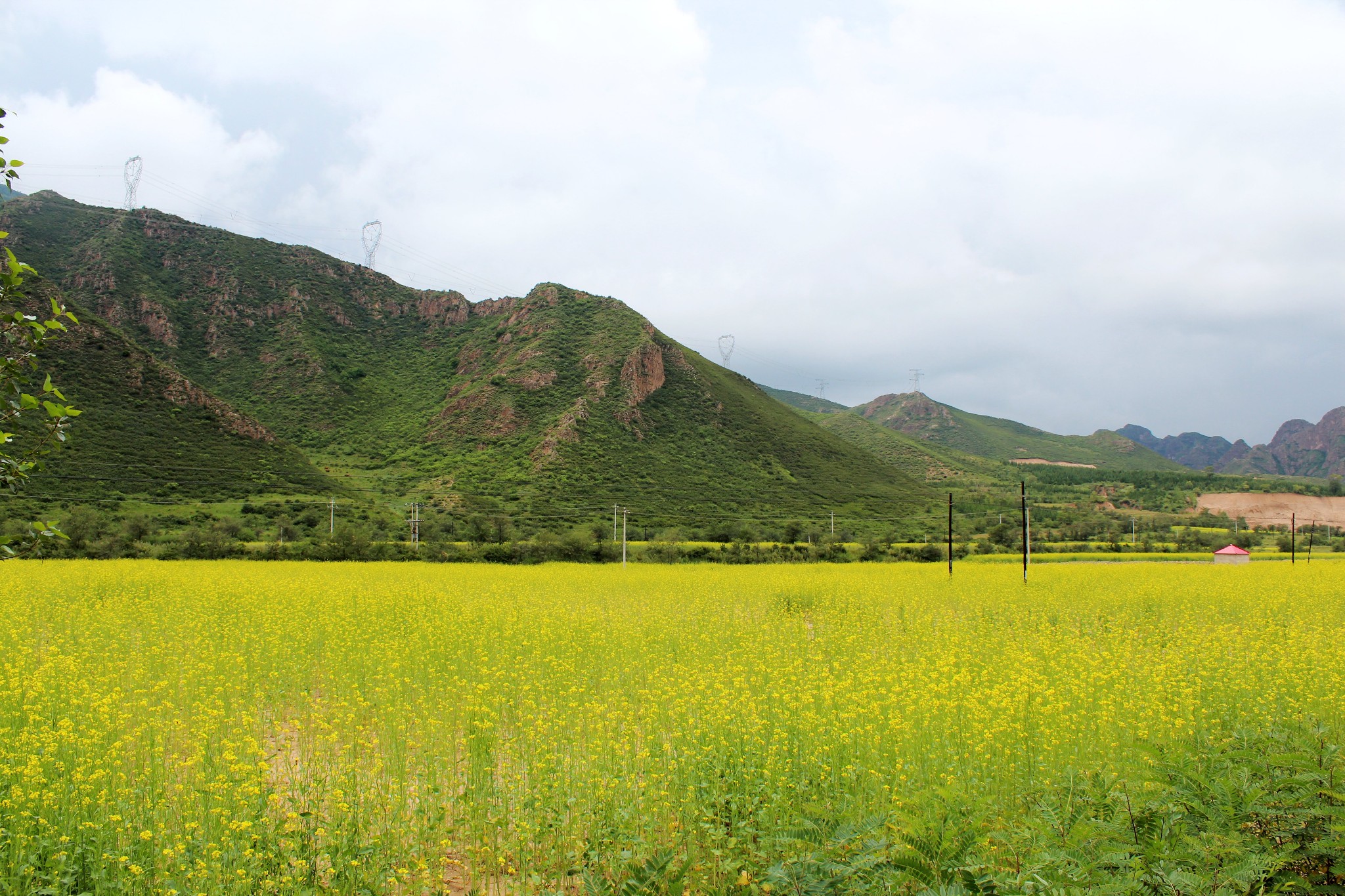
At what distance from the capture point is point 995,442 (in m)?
177

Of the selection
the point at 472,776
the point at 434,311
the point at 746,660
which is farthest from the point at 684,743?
the point at 434,311

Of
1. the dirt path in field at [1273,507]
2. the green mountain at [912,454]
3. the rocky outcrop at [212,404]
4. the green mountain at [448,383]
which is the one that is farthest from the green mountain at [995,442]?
the rocky outcrop at [212,404]

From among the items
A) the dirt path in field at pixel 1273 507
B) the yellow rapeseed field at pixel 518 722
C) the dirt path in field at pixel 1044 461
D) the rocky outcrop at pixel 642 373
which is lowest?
the dirt path in field at pixel 1273 507

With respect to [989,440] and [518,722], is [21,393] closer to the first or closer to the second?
[518,722]

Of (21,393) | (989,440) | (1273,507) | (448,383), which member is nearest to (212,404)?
(448,383)

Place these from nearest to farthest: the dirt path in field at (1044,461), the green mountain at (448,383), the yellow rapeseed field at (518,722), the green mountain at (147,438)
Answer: the yellow rapeseed field at (518,722) < the green mountain at (147,438) < the green mountain at (448,383) < the dirt path in field at (1044,461)

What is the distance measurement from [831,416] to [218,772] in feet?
488

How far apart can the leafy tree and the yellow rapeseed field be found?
6.15ft

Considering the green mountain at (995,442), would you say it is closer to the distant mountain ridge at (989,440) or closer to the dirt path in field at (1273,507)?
the distant mountain ridge at (989,440)

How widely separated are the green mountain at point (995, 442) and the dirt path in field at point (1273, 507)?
5637cm

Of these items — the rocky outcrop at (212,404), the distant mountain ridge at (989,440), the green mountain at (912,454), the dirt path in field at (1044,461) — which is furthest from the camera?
the distant mountain ridge at (989,440)

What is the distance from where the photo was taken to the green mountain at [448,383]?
59.9m

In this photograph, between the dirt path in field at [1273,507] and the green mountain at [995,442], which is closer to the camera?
the dirt path in field at [1273,507]

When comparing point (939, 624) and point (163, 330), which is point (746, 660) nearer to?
point (939, 624)
